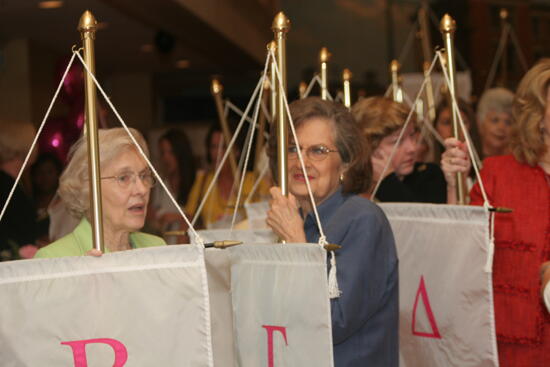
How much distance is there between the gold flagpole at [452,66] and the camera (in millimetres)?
2588

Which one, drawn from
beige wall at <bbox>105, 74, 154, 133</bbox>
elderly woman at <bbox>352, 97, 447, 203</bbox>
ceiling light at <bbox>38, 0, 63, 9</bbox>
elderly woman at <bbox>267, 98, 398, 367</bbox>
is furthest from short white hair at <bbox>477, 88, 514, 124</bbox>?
beige wall at <bbox>105, 74, 154, 133</bbox>

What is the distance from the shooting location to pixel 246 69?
9.98 m

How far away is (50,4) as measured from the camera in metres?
5.98

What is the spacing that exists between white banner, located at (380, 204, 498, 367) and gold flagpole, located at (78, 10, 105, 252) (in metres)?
1.15

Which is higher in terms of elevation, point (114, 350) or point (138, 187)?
point (138, 187)

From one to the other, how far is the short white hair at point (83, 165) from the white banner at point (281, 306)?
462 mm

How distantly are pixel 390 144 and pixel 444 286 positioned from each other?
680 millimetres

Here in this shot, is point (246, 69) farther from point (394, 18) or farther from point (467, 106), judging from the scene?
point (467, 106)

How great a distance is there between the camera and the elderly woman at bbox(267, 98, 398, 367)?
211 centimetres

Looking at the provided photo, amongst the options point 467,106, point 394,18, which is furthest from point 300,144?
point 394,18

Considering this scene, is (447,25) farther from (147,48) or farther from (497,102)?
(147,48)

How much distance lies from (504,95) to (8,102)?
363 centimetres

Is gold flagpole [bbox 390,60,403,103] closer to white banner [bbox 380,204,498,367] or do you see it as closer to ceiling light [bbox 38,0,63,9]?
white banner [bbox 380,204,498,367]

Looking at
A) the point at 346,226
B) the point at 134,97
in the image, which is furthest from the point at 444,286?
the point at 134,97
